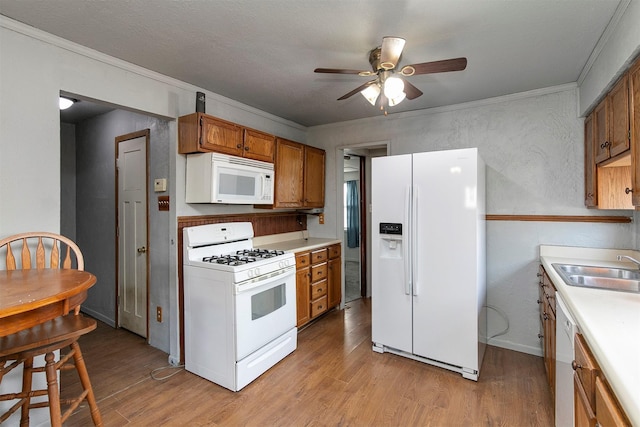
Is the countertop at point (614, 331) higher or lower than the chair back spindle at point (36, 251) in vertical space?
lower

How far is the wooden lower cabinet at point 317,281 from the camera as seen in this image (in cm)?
327

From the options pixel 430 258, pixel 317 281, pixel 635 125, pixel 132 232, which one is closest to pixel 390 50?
pixel 635 125

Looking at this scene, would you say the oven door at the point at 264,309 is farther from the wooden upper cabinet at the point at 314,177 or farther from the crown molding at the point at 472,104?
the crown molding at the point at 472,104

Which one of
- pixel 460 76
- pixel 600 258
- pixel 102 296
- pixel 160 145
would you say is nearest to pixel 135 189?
pixel 160 145

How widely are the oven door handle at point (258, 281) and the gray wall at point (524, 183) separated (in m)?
2.05

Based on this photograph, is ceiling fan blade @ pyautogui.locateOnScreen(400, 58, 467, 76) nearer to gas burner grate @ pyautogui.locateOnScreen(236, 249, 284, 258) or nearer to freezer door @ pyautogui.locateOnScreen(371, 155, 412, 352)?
freezer door @ pyautogui.locateOnScreen(371, 155, 412, 352)

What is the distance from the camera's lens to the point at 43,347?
4.58 ft

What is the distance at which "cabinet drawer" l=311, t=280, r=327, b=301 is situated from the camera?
→ 11.4 ft

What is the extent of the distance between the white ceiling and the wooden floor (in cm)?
248

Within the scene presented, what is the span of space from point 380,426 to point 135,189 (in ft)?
10.1

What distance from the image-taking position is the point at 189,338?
253cm

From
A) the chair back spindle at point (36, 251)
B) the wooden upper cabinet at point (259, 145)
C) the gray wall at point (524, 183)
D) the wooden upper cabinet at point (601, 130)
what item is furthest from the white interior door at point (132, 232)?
the wooden upper cabinet at point (601, 130)

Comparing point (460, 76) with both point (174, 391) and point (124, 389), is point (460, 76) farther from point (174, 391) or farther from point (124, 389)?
point (124, 389)

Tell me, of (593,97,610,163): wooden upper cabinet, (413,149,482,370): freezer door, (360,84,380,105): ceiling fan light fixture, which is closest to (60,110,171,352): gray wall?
(360,84,380,105): ceiling fan light fixture
